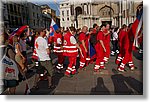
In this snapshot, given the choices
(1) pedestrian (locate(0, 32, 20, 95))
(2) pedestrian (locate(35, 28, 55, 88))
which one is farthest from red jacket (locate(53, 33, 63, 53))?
(1) pedestrian (locate(0, 32, 20, 95))

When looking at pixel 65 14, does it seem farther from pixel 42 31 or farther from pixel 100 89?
pixel 100 89

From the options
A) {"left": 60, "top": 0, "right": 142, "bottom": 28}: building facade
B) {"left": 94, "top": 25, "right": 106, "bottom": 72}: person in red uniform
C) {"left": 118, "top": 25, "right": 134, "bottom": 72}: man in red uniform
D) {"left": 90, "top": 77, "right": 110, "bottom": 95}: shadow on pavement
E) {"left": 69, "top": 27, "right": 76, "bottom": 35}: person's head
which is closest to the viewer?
{"left": 60, "top": 0, "right": 142, "bottom": 28}: building facade

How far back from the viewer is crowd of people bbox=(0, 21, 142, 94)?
3.13 meters

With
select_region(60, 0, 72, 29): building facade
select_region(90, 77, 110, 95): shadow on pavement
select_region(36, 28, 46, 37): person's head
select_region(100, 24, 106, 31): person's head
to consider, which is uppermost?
select_region(60, 0, 72, 29): building facade

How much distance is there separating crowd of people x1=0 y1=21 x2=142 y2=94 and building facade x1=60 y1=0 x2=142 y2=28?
0.36ft

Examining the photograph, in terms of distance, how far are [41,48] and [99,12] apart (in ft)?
3.35

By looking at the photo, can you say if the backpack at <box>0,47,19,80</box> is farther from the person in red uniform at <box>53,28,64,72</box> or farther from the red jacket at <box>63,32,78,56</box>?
the red jacket at <box>63,32,78,56</box>

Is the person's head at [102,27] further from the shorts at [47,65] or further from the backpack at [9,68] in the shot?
the backpack at [9,68]

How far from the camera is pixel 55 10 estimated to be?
3170 millimetres

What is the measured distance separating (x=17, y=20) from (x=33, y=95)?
117 cm

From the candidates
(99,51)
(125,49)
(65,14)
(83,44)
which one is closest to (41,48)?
(65,14)

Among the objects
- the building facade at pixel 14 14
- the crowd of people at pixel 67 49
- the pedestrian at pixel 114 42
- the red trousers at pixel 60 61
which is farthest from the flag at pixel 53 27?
the pedestrian at pixel 114 42

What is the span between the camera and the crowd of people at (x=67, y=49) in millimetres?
3135

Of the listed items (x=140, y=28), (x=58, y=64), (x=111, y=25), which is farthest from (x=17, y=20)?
(x=140, y=28)
